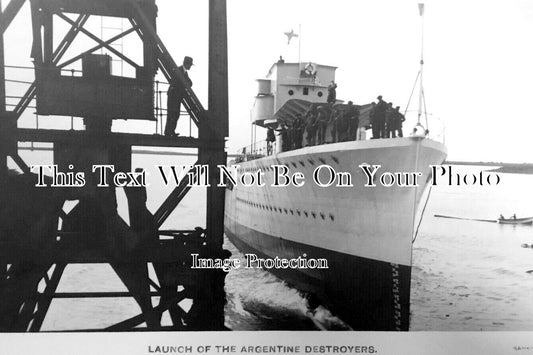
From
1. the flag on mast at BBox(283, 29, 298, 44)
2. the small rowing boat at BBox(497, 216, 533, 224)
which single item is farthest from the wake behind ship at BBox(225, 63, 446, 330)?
the small rowing boat at BBox(497, 216, 533, 224)

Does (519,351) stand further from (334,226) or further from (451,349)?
(334,226)

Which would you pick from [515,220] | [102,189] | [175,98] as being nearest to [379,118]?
[515,220]

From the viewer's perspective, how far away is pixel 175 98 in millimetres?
2893

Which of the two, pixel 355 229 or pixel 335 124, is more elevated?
pixel 335 124

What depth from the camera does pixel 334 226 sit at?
4297 millimetres

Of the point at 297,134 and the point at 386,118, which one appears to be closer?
the point at 386,118

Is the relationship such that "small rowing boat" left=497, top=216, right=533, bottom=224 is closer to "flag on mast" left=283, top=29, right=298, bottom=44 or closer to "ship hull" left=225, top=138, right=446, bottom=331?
"ship hull" left=225, top=138, right=446, bottom=331

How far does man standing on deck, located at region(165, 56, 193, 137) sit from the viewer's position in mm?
2875

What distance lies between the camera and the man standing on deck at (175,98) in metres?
2.88

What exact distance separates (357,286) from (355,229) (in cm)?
69

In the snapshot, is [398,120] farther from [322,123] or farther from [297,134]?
[297,134]

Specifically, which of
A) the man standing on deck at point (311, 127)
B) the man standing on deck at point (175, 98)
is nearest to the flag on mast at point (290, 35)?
the man standing on deck at point (175, 98)

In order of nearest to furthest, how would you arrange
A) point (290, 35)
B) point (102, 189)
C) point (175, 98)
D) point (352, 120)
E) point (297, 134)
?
point (102, 189) → point (175, 98) → point (290, 35) → point (352, 120) → point (297, 134)

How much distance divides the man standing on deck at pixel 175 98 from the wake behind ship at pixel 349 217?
2.74ft
